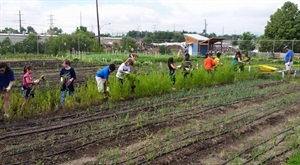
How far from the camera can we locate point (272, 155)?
4859 millimetres

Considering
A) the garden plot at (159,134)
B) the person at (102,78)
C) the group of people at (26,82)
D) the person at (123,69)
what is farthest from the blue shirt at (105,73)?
the group of people at (26,82)

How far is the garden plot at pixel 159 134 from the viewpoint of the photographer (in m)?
4.71

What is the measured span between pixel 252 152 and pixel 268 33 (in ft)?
120

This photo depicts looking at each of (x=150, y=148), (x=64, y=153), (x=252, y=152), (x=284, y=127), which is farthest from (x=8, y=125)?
(x=284, y=127)

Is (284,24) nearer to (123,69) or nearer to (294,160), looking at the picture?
(123,69)

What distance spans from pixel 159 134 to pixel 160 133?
70 millimetres

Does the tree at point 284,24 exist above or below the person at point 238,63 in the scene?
above

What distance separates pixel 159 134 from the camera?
5.79m

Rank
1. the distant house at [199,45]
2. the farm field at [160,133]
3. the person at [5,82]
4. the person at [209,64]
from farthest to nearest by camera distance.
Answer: the distant house at [199,45]
the person at [209,64]
the person at [5,82]
the farm field at [160,133]

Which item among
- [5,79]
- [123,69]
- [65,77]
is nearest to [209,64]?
[123,69]

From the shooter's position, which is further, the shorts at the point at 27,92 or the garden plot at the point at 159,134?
the shorts at the point at 27,92

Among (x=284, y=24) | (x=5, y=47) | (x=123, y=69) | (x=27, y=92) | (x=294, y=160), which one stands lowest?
(x=294, y=160)

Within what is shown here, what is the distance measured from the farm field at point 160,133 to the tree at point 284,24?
29.4 m

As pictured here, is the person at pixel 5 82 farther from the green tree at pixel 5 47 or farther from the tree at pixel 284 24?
the tree at pixel 284 24
